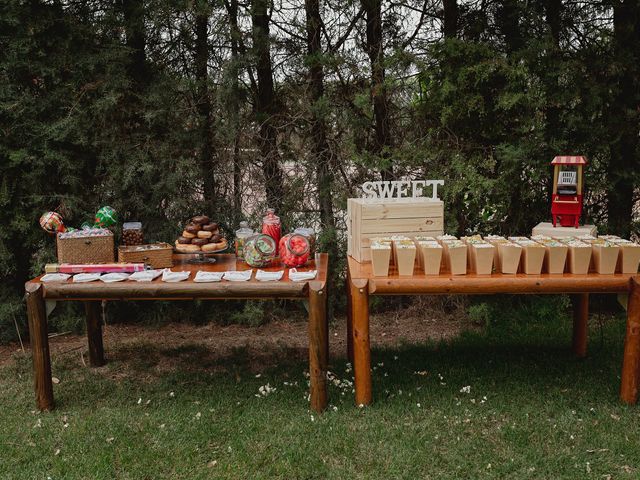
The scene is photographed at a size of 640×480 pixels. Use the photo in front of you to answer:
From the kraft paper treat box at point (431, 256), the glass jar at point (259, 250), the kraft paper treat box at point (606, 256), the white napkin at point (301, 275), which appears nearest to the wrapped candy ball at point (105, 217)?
the glass jar at point (259, 250)

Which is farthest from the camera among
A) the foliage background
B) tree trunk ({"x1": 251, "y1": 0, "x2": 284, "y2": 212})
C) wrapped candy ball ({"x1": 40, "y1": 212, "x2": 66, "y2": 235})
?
tree trunk ({"x1": 251, "y1": 0, "x2": 284, "y2": 212})

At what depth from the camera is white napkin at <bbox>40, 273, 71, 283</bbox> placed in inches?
130

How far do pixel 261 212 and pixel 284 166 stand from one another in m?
0.44

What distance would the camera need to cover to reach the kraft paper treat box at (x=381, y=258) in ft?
10.6

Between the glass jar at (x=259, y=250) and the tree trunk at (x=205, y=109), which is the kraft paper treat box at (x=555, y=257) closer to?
the glass jar at (x=259, y=250)

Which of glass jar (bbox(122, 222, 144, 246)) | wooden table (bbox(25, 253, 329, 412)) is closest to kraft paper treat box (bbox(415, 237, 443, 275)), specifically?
wooden table (bbox(25, 253, 329, 412))

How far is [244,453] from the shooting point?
2947 mm

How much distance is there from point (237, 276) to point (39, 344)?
117 cm

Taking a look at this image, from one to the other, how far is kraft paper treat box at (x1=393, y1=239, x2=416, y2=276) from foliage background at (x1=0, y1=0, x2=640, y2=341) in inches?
58.3

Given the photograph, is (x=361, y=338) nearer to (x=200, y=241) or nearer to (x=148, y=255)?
(x=200, y=241)

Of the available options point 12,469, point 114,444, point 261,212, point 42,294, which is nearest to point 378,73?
point 261,212

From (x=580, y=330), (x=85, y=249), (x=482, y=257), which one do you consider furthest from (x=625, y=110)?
(x=85, y=249)

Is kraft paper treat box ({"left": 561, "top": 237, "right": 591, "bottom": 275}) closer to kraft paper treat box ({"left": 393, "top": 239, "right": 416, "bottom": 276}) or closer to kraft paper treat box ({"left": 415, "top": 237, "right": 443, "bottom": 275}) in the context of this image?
kraft paper treat box ({"left": 415, "top": 237, "right": 443, "bottom": 275})

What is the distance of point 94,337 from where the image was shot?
418cm
